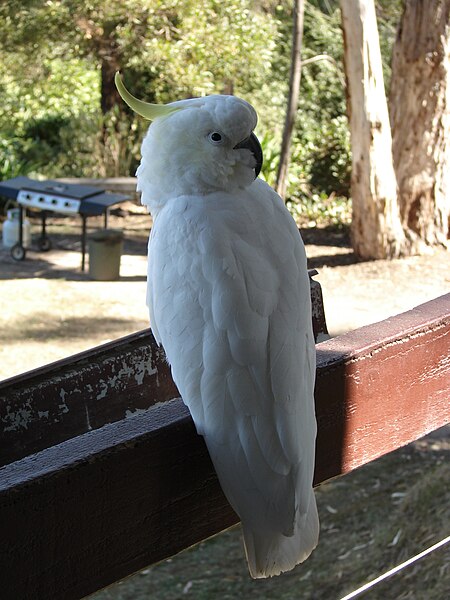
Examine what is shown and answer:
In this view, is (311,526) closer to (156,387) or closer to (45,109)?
(156,387)

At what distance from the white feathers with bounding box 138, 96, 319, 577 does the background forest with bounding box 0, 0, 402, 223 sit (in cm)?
670

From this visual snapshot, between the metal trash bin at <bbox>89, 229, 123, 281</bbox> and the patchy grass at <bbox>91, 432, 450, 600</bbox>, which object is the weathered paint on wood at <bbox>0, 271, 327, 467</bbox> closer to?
the patchy grass at <bbox>91, 432, 450, 600</bbox>

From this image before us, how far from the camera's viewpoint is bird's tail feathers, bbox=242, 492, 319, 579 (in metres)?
1.03

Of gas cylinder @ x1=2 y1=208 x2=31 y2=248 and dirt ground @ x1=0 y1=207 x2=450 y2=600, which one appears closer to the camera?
dirt ground @ x1=0 y1=207 x2=450 y2=600

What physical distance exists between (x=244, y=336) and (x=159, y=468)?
0.29m

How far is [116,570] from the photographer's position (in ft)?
2.78

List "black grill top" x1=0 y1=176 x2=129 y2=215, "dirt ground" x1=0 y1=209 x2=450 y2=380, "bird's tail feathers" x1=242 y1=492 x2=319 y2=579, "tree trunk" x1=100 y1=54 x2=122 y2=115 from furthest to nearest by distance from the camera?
"tree trunk" x1=100 y1=54 x2=122 y2=115 → "black grill top" x1=0 y1=176 x2=129 y2=215 → "dirt ground" x1=0 y1=209 x2=450 y2=380 → "bird's tail feathers" x1=242 y1=492 x2=319 y2=579

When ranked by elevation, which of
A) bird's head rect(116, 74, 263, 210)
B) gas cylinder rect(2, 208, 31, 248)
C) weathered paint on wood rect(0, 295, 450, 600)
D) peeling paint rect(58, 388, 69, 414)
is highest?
bird's head rect(116, 74, 263, 210)

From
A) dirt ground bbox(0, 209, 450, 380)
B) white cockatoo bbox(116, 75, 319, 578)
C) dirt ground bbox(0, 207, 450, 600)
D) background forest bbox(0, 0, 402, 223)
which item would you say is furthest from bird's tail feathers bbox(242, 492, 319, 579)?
background forest bbox(0, 0, 402, 223)

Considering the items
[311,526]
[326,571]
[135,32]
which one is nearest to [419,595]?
[326,571]

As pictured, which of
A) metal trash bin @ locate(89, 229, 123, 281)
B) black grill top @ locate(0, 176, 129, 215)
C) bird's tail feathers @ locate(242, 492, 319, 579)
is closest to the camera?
bird's tail feathers @ locate(242, 492, 319, 579)

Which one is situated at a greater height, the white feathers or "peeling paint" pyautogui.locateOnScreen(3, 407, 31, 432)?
the white feathers

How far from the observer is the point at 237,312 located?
1156 millimetres

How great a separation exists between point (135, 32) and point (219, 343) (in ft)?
26.1
